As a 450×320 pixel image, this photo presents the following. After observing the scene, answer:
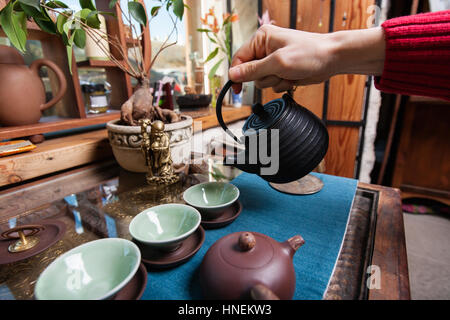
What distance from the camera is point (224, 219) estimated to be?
641mm

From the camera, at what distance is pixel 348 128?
1880 mm

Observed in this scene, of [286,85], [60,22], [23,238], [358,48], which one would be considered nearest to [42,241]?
[23,238]

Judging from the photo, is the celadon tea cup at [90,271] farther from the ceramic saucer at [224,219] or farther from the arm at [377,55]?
the arm at [377,55]

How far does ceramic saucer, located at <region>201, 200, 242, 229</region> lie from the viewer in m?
0.62

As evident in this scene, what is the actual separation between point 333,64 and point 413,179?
179 centimetres

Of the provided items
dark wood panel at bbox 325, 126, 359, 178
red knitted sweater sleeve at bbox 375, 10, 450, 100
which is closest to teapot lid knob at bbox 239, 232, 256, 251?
red knitted sweater sleeve at bbox 375, 10, 450, 100

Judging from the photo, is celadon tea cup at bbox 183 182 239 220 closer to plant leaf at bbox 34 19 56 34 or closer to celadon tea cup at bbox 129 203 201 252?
celadon tea cup at bbox 129 203 201 252

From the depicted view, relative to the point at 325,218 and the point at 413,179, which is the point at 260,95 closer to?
the point at 413,179

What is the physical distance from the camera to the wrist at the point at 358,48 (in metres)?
0.69

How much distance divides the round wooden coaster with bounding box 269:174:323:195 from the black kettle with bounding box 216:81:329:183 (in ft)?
0.59

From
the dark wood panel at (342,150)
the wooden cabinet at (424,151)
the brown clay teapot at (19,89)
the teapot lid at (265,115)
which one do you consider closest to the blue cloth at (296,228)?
the teapot lid at (265,115)

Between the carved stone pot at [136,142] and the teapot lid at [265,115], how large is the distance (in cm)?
28

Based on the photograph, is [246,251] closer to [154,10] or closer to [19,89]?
[154,10]

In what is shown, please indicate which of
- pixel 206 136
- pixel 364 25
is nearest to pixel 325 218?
Result: pixel 206 136
